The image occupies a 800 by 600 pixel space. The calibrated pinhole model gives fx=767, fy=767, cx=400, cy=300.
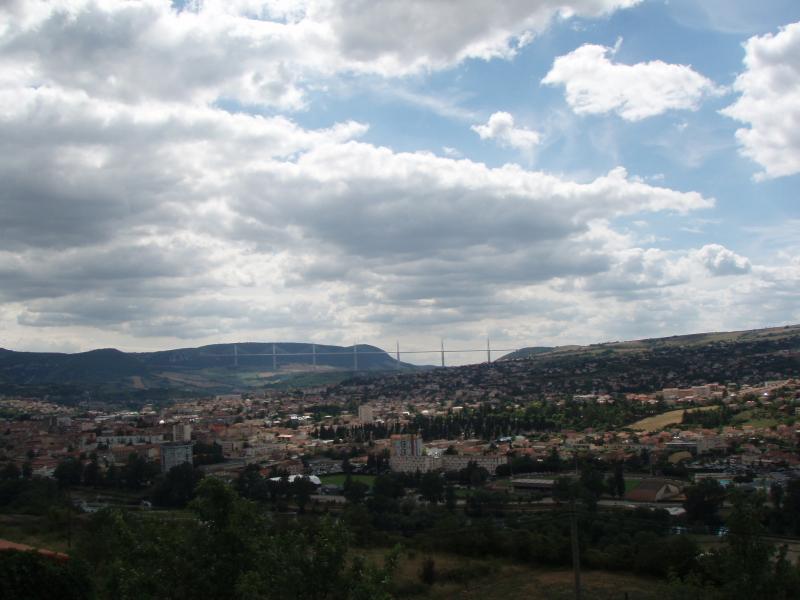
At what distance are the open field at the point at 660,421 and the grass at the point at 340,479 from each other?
77.4 feet

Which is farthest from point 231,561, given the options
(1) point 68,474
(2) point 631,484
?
(1) point 68,474

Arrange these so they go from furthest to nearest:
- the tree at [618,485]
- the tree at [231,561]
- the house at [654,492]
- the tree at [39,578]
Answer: the tree at [618,485] → the house at [654,492] → the tree at [39,578] → the tree at [231,561]

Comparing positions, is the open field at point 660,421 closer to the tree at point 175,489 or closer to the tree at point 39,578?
the tree at point 175,489

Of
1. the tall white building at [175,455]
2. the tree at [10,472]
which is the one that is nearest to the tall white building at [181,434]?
the tall white building at [175,455]

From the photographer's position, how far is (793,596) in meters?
12.1

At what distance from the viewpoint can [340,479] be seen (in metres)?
45.2

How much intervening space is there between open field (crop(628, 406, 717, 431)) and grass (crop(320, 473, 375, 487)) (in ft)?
77.4

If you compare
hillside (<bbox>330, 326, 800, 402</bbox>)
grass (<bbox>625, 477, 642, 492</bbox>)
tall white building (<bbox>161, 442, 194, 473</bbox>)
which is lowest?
grass (<bbox>625, 477, 642, 492</bbox>)

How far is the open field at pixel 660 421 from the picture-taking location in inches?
2290

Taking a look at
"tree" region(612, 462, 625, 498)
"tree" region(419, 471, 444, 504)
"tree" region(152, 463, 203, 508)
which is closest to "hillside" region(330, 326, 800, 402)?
"tree" region(419, 471, 444, 504)

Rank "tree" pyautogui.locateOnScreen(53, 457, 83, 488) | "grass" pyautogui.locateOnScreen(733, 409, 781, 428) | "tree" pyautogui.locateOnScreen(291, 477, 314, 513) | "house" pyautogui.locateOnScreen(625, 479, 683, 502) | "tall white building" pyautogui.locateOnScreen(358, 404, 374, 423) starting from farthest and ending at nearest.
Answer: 1. "tall white building" pyautogui.locateOnScreen(358, 404, 374, 423)
2. "grass" pyautogui.locateOnScreen(733, 409, 781, 428)
3. "tree" pyautogui.locateOnScreen(53, 457, 83, 488)
4. "tree" pyautogui.locateOnScreen(291, 477, 314, 513)
5. "house" pyautogui.locateOnScreen(625, 479, 683, 502)

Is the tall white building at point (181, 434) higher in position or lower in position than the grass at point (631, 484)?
higher

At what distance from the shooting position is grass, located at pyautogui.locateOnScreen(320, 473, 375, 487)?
43.4m

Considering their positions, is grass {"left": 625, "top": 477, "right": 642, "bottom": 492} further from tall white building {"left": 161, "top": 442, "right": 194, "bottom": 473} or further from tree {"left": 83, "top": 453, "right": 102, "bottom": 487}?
tree {"left": 83, "top": 453, "right": 102, "bottom": 487}
